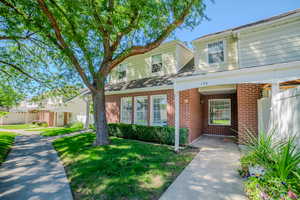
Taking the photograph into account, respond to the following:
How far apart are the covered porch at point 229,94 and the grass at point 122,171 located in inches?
63.2

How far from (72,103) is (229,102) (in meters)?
19.2

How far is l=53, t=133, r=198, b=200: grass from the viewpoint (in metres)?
3.41

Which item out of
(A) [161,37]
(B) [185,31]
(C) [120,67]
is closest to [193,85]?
(A) [161,37]

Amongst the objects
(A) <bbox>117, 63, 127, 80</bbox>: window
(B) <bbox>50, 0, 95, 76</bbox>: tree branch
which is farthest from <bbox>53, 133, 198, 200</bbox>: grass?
(A) <bbox>117, 63, 127, 80</bbox>: window

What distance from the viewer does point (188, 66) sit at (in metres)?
10.4

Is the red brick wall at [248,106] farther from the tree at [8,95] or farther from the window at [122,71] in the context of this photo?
the tree at [8,95]

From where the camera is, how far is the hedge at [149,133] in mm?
7566

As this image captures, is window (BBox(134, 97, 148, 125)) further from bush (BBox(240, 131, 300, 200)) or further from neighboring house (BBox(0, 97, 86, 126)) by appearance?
neighboring house (BBox(0, 97, 86, 126))

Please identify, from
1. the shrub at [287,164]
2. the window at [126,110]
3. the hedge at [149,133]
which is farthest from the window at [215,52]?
the shrub at [287,164]

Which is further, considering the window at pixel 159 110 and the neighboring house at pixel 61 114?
the neighboring house at pixel 61 114

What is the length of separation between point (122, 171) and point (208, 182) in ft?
8.34

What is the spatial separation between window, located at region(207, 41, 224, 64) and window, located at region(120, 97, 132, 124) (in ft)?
20.6

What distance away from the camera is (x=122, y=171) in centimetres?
436

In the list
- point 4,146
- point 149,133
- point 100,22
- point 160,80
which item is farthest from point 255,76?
point 4,146
